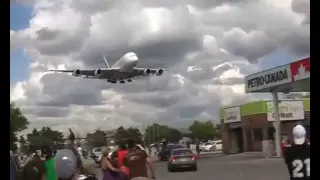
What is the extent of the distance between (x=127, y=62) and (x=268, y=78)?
242 cm

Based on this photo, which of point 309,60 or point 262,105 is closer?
point 309,60

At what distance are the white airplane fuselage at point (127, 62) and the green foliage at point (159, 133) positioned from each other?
897mm

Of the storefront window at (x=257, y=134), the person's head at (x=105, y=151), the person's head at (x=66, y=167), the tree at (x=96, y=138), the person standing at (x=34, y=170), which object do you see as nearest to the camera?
the person's head at (x=66, y=167)

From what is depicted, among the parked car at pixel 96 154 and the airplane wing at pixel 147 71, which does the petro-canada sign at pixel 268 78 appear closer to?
the airplane wing at pixel 147 71

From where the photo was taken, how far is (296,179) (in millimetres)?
4613

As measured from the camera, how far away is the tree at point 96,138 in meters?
7.11

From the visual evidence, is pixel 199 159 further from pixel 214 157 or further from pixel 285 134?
pixel 285 134

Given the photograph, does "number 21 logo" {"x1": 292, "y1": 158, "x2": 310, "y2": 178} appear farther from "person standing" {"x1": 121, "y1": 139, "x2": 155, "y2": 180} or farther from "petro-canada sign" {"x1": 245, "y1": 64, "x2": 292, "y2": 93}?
"petro-canada sign" {"x1": 245, "y1": 64, "x2": 292, "y2": 93}

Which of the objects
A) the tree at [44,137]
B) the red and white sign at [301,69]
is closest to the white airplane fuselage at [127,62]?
the tree at [44,137]

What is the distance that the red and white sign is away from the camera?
7.39 m

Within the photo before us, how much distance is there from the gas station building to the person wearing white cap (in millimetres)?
2614
